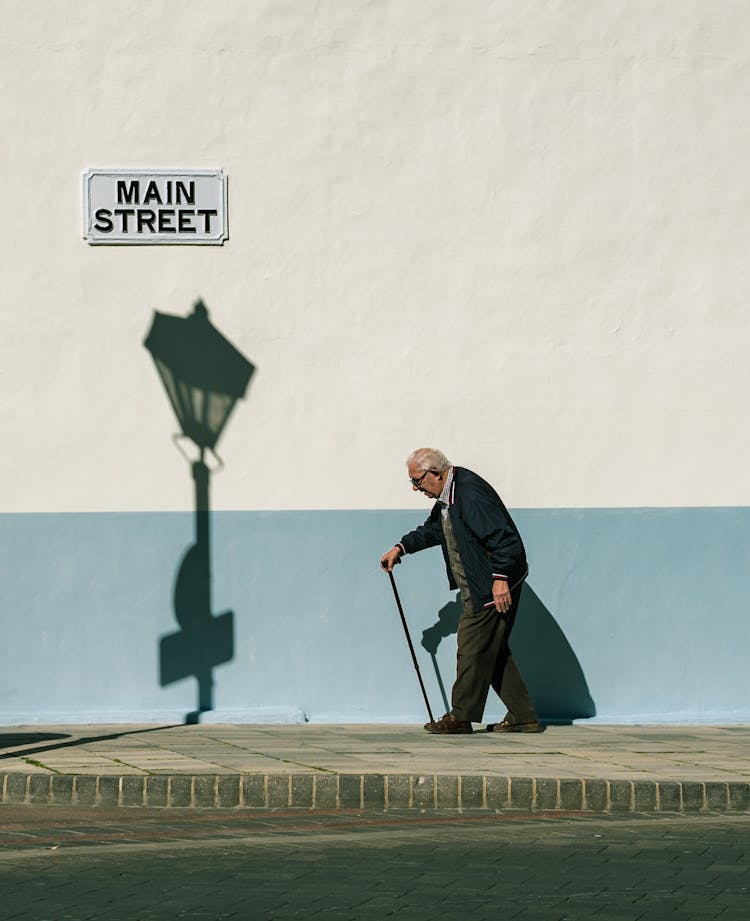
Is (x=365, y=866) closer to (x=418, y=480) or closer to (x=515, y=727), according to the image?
(x=515, y=727)

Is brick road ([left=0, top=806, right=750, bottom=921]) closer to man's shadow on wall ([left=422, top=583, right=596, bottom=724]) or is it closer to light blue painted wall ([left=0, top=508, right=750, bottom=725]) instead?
light blue painted wall ([left=0, top=508, right=750, bottom=725])

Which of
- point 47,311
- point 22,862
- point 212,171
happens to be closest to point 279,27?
point 212,171

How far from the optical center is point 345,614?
37.3ft

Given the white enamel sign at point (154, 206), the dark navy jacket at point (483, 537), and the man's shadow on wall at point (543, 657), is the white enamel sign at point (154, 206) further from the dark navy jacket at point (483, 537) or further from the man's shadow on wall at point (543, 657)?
the man's shadow on wall at point (543, 657)

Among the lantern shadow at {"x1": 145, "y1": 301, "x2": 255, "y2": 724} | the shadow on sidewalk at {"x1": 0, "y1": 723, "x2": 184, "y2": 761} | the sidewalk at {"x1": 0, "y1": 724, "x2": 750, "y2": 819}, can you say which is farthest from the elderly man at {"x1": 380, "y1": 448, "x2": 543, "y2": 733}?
the shadow on sidewalk at {"x1": 0, "y1": 723, "x2": 184, "y2": 761}

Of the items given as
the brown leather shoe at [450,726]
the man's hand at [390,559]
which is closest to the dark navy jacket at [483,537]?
the man's hand at [390,559]

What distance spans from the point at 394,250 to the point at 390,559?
2.10 metres

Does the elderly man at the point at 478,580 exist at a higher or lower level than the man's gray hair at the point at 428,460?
lower

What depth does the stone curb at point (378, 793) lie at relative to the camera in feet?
27.8

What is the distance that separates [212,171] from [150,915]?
6344mm

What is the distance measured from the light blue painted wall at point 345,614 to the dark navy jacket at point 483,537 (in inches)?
34.9

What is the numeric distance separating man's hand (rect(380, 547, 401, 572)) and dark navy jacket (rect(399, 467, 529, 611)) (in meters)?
0.32

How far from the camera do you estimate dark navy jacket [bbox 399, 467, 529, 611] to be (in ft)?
34.0

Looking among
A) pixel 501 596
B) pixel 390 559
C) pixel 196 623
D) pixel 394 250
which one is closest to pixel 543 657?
pixel 501 596
